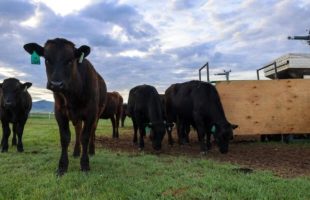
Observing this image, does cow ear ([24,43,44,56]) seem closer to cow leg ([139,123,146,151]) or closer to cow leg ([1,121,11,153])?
cow leg ([1,121,11,153])

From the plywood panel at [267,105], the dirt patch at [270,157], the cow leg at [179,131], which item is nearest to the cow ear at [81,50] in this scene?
the dirt patch at [270,157]

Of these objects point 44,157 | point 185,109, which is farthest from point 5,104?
point 185,109

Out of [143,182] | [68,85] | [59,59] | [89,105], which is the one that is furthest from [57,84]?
[143,182]

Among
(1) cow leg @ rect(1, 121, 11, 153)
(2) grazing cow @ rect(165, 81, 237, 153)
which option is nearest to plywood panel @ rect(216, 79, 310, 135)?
(2) grazing cow @ rect(165, 81, 237, 153)

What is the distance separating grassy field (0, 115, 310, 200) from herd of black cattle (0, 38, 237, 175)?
26.2 inches

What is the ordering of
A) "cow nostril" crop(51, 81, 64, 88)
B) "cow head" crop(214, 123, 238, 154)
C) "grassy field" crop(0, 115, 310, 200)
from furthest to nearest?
1. "cow head" crop(214, 123, 238, 154)
2. "cow nostril" crop(51, 81, 64, 88)
3. "grassy field" crop(0, 115, 310, 200)

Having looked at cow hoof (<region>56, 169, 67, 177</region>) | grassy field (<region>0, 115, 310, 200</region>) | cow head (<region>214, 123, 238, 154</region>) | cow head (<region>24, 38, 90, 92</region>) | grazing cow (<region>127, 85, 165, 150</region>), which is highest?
cow head (<region>24, 38, 90, 92</region>)

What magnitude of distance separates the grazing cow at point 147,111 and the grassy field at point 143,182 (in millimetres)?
3610

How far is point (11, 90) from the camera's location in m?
11.5

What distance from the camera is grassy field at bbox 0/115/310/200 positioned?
5836mm

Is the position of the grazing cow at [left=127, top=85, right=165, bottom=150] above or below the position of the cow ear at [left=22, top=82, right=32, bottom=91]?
below

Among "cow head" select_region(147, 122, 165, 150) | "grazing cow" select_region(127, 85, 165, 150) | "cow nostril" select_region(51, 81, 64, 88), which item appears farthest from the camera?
"grazing cow" select_region(127, 85, 165, 150)

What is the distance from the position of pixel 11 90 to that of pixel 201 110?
17.8ft

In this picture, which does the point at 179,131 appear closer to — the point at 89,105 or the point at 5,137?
the point at 5,137
